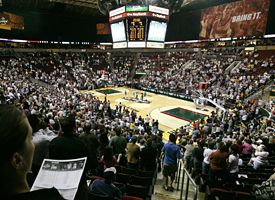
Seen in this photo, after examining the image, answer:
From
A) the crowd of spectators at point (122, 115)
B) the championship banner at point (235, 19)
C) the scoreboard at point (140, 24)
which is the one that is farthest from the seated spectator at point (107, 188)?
the championship banner at point (235, 19)

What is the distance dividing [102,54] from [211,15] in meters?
23.1

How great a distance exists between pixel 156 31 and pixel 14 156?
23.8 metres

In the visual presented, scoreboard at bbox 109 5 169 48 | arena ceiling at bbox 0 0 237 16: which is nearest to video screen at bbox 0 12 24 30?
arena ceiling at bbox 0 0 237 16

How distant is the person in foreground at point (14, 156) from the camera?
1008 mm

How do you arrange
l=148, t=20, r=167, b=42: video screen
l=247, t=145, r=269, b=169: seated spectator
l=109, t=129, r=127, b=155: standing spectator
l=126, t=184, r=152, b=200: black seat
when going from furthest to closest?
l=148, t=20, r=167, b=42: video screen, l=109, t=129, r=127, b=155: standing spectator, l=247, t=145, r=269, b=169: seated spectator, l=126, t=184, r=152, b=200: black seat

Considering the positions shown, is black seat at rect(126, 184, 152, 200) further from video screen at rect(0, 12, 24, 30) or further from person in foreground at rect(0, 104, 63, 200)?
video screen at rect(0, 12, 24, 30)

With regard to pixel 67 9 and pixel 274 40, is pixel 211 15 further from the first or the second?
pixel 67 9

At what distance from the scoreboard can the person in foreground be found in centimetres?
2272

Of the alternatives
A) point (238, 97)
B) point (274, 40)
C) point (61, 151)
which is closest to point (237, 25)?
point (274, 40)

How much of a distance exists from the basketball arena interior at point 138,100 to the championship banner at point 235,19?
15 cm

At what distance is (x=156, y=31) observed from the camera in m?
23.5

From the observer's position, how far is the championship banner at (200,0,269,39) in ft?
95.7

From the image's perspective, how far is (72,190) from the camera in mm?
1780

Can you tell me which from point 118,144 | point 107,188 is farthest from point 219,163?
point 107,188
